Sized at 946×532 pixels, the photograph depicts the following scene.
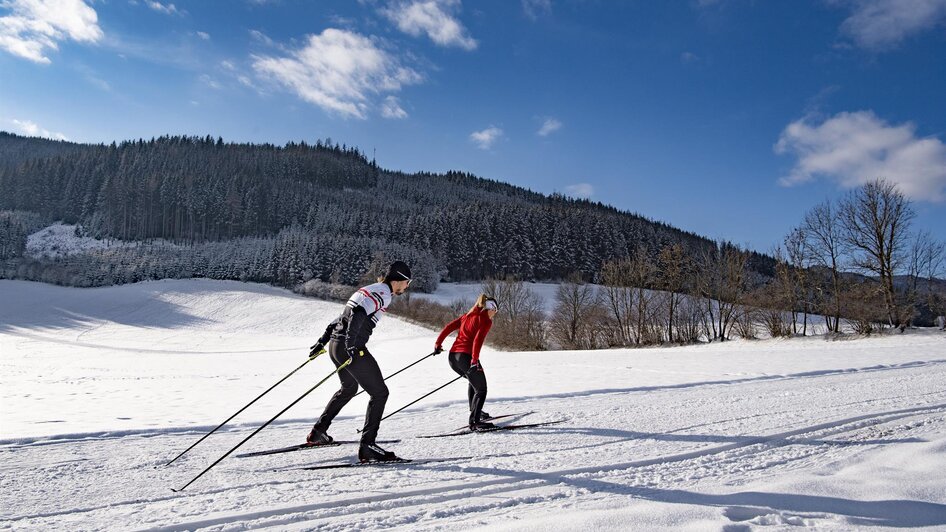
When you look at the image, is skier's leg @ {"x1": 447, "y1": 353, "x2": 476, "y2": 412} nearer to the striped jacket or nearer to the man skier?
the man skier

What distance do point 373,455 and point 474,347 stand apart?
8.36 ft

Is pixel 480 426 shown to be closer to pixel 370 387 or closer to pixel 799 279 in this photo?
pixel 370 387

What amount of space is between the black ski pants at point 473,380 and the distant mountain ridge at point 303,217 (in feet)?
242

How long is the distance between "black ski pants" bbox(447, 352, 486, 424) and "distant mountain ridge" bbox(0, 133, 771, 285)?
73663 millimetres

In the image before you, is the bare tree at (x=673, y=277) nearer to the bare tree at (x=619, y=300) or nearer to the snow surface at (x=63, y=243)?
the bare tree at (x=619, y=300)

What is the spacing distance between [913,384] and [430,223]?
93.7 meters

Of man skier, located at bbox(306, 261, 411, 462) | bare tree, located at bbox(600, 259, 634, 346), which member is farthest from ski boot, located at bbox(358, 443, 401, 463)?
bare tree, located at bbox(600, 259, 634, 346)

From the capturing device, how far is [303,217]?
12438 centimetres

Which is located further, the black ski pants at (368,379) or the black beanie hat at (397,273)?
the black beanie hat at (397,273)

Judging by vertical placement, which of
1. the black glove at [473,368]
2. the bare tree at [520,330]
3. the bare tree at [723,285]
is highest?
the bare tree at [723,285]

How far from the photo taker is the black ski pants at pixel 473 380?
24.4 ft

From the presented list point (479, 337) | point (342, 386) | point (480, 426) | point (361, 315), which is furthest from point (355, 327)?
point (480, 426)

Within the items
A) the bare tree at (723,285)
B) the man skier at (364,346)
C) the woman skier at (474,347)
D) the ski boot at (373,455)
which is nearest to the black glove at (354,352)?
the man skier at (364,346)

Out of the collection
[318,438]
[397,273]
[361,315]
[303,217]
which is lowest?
[318,438]
